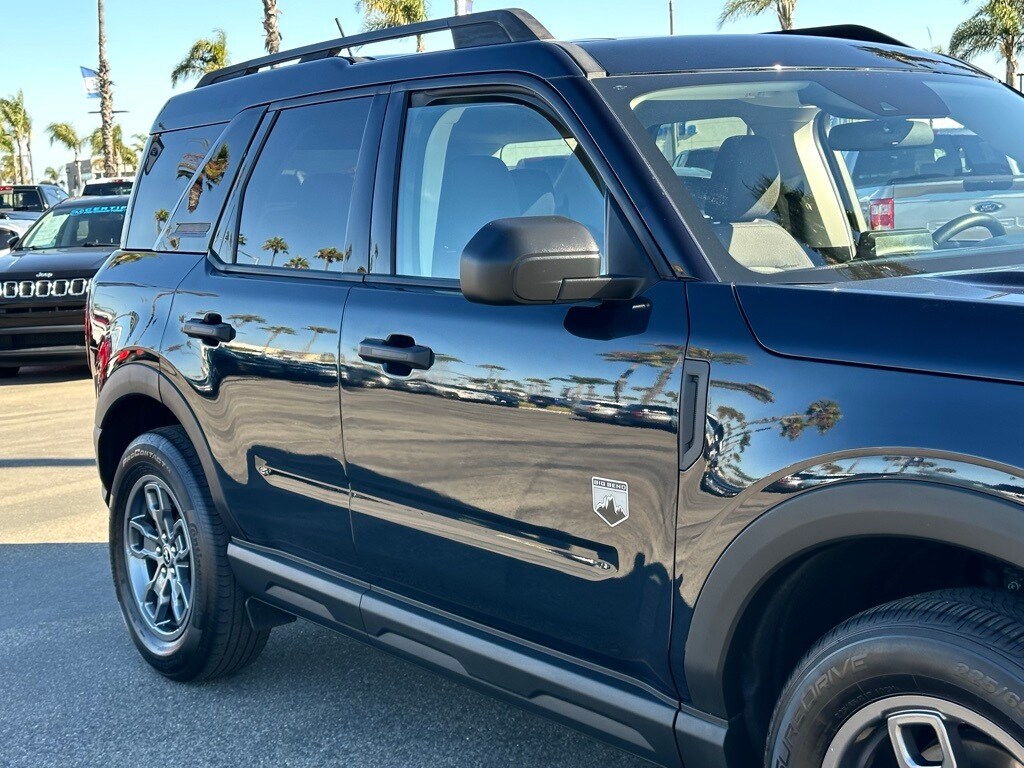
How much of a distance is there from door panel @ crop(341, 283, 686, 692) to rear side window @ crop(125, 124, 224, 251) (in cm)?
129

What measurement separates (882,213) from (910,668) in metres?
1.28

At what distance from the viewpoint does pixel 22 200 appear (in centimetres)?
2441

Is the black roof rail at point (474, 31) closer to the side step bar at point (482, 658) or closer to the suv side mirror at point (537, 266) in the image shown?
the suv side mirror at point (537, 266)

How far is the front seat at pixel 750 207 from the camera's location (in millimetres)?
2684

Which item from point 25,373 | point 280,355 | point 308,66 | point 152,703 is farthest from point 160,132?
point 25,373

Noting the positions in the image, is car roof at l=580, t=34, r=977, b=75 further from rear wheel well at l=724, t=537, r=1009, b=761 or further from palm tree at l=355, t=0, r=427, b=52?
palm tree at l=355, t=0, r=427, b=52

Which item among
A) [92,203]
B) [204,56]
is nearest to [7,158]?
[204,56]

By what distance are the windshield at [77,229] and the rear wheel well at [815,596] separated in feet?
37.9

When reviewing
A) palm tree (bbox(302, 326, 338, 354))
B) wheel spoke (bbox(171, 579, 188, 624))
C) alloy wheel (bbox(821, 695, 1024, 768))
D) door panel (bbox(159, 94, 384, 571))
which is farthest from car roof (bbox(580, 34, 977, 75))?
wheel spoke (bbox(171, 579, 188, 624))

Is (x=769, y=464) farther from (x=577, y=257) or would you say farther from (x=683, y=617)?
(x=577, y=257)

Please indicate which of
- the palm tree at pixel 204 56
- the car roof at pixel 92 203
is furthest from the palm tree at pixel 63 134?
the car roof at pixel 92 203

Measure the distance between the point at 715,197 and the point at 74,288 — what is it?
10.2 metres

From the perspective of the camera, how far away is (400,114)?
134 inches

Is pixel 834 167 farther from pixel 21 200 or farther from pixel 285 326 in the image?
pixel 21 200
